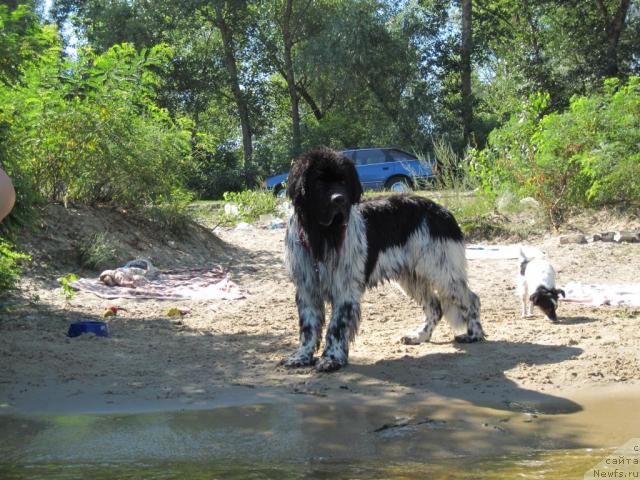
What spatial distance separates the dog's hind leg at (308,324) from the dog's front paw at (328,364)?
0.16 meters

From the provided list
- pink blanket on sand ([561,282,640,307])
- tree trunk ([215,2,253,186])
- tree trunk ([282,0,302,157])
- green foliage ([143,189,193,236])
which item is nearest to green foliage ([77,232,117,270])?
green foliage ([143,189,193,236])

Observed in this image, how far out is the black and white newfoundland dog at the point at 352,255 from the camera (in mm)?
5758

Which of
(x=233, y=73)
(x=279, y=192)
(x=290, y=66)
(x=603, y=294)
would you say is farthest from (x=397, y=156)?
(x=603, y=294)

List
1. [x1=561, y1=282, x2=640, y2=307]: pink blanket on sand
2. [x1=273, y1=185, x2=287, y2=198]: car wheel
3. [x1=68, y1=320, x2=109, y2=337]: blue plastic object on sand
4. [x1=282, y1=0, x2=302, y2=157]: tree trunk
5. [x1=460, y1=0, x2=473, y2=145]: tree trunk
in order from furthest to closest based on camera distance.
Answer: [x1=282, y1=0, x2=302, y2=157]: tree trunk < [x1=460, y1=0, x2=473, y2=145]: tree trunk < [x1=273, y1=185, x2=287, y2=198]: car wheel < [x1=561, y1=282, x2=640, y2=307]: pink blanket on sand < [x1=68, y1=320, x2=109, y2=337]: blue plastic object on sand

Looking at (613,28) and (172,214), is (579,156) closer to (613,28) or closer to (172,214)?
(172,214)

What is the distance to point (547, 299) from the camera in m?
7.24

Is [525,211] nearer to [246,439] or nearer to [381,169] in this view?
[246,439]

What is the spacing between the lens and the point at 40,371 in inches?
224

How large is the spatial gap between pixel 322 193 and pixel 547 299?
2679 millimetres

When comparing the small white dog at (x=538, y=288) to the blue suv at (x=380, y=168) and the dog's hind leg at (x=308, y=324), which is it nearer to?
the dog's hind leg at (x=308, y=324)

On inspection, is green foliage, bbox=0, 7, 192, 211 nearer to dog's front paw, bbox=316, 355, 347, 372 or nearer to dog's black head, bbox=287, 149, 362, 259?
dog's black head, bbox=287, 149, 362, 259

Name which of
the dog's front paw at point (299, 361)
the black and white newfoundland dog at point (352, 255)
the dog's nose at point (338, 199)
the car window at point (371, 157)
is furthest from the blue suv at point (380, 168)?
the dog's nose at point (338, 199)

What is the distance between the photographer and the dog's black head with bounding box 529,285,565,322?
7.24 metres

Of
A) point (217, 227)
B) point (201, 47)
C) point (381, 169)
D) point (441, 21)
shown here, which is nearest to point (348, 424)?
point (217, 227)
